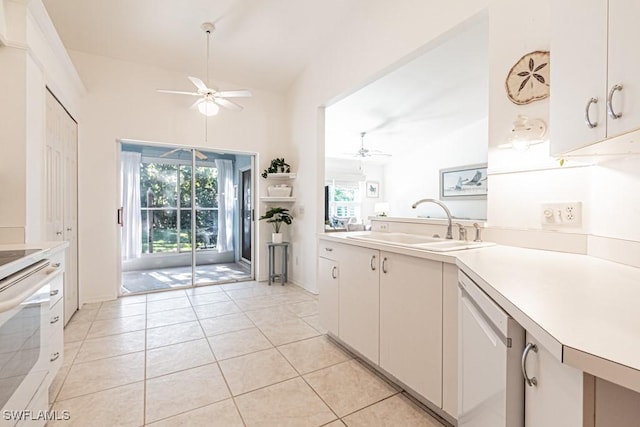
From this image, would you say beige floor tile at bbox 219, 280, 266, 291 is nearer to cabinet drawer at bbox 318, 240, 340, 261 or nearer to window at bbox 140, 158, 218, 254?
window at bbox 140, 158, 218, 254

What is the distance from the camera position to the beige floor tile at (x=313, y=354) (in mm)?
2137

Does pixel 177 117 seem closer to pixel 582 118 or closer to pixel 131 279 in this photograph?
pixel 131 279

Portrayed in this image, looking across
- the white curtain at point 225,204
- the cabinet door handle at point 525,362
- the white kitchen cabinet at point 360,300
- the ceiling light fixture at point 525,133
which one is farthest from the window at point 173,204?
the cabinet door handle at point 525,362

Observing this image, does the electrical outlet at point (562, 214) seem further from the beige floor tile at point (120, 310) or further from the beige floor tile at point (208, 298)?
the beige floor tile at point (120, 310)

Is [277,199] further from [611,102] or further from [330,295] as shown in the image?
[611,102]

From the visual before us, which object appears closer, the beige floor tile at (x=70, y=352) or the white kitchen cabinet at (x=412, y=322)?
the white kitchen cabinet at (x=412, y=322)

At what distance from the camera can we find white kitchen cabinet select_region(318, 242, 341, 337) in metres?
2.37

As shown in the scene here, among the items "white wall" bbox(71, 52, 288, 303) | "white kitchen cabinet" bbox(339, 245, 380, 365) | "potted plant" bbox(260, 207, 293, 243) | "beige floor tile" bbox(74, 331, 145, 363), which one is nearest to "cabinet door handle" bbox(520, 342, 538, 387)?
"white kitchen cabinet" bbox(339, 245, 380, 365)

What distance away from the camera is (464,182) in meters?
6.17

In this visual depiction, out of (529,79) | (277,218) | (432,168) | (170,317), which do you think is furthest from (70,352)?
(432,168)

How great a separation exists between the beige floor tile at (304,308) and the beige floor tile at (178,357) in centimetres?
103

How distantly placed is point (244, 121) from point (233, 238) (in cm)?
238

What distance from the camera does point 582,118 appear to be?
40.5 inches

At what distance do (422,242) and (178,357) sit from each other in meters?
2.08
